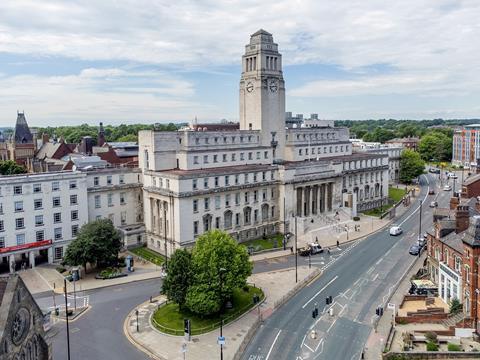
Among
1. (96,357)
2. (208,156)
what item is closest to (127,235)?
(208,156)

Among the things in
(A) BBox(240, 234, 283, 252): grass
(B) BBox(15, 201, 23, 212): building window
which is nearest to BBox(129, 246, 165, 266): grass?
(A) BBox(240, 234, 283, 252): grass

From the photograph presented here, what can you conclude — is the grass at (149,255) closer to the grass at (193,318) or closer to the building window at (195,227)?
the building window at (195,227)

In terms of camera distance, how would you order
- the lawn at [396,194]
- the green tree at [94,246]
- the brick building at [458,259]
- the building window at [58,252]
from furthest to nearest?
the lawn at [396,194] < the building window at [58,252] < the green tree at [94,246] < the brick building at [458,259]

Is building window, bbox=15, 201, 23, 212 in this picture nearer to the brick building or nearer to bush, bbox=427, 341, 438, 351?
bush, bbox=427, 341, 438, 351

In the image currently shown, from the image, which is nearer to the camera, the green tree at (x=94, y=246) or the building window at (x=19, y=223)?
the green tree at (x=94, y=246)

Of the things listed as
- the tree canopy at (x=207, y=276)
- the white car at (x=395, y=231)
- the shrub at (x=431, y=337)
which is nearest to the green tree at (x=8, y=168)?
the tree canopy at (x=207, y=276)

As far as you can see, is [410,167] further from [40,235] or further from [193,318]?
[40,235]
